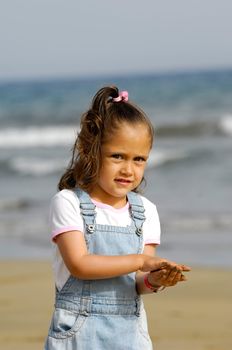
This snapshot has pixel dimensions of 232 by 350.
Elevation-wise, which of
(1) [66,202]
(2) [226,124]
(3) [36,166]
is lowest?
(1) [66,202]

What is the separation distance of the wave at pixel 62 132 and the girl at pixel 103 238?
1486 cm

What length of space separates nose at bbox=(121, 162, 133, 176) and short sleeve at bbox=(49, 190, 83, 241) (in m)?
0.17

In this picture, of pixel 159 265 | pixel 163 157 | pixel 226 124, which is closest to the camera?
pixel 159 265

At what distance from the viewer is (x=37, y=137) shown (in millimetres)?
20562

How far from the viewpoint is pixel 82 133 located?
10.3 feet

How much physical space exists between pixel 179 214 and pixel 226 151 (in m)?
5.53

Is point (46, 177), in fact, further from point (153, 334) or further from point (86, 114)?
point (86, 114)

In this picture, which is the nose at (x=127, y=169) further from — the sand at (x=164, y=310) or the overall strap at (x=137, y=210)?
the sand at (x=164, y=310)

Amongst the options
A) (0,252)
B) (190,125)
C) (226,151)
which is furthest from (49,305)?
(190,125)

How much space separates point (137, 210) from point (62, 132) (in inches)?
709

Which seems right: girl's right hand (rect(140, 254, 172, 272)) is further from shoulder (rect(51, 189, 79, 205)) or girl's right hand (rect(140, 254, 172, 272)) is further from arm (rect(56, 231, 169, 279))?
shoulder (rect(51, 189, 79, 205))

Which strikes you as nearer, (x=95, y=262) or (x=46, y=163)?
(x=95, y=262)

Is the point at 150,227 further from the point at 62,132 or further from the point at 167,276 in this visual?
the point at 62,132

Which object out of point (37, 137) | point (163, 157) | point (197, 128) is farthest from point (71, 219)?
point (37, 137)
